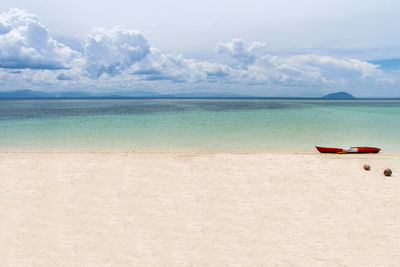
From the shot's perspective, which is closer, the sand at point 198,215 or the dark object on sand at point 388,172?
the sand at point 198,215

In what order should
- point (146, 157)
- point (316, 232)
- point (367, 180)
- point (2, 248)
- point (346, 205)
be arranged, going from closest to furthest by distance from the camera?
point (2, 248) → point (316, 232) → point (346, 205) → point (367, 180) → point (146, 157)

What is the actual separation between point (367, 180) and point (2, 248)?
11.8m

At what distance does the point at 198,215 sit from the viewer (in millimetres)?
7672

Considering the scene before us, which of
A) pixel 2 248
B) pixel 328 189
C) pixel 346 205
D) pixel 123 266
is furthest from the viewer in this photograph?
pixel 328 189

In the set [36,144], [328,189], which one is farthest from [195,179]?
[36,144]

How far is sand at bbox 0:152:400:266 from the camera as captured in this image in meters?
5.71

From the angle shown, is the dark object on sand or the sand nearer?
the sand

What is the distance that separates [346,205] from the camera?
8281 millimetres

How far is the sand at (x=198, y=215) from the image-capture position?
5711 millimetres

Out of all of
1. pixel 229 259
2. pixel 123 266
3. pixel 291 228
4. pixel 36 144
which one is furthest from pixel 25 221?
pixel 36 144

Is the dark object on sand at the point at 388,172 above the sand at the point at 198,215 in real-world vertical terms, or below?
above

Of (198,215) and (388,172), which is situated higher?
(388,172)

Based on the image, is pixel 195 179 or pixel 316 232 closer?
pixel 316 232

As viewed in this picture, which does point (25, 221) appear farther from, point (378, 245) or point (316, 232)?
point (378, 245)
